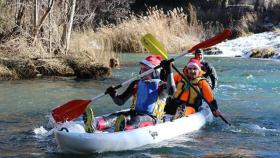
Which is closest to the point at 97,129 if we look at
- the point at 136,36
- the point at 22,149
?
the point at 22,149

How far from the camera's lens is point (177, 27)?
22578 mm

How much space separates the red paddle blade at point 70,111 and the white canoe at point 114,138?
0.50m

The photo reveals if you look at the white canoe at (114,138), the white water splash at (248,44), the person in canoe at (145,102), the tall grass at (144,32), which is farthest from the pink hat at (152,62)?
the white water splash at (248,44)

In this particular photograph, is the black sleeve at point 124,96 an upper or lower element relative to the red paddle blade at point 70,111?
upper

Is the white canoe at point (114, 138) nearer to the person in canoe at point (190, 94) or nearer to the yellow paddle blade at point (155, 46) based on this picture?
the person in canoe at point (190, 94)

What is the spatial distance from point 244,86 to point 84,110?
6.34 m

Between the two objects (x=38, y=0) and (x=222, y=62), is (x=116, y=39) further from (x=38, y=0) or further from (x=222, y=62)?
(x=38, y=0)

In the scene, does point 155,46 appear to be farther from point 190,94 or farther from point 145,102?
point 145,102

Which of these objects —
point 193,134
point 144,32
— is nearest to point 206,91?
point 193,134

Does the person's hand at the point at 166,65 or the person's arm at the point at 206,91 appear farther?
the person's arm at the point at 206,91

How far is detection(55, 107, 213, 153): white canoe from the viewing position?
647 centimetres

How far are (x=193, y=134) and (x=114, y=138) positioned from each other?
68.3 inches

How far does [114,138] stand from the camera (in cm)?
667

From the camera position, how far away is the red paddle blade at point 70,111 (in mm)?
7582
